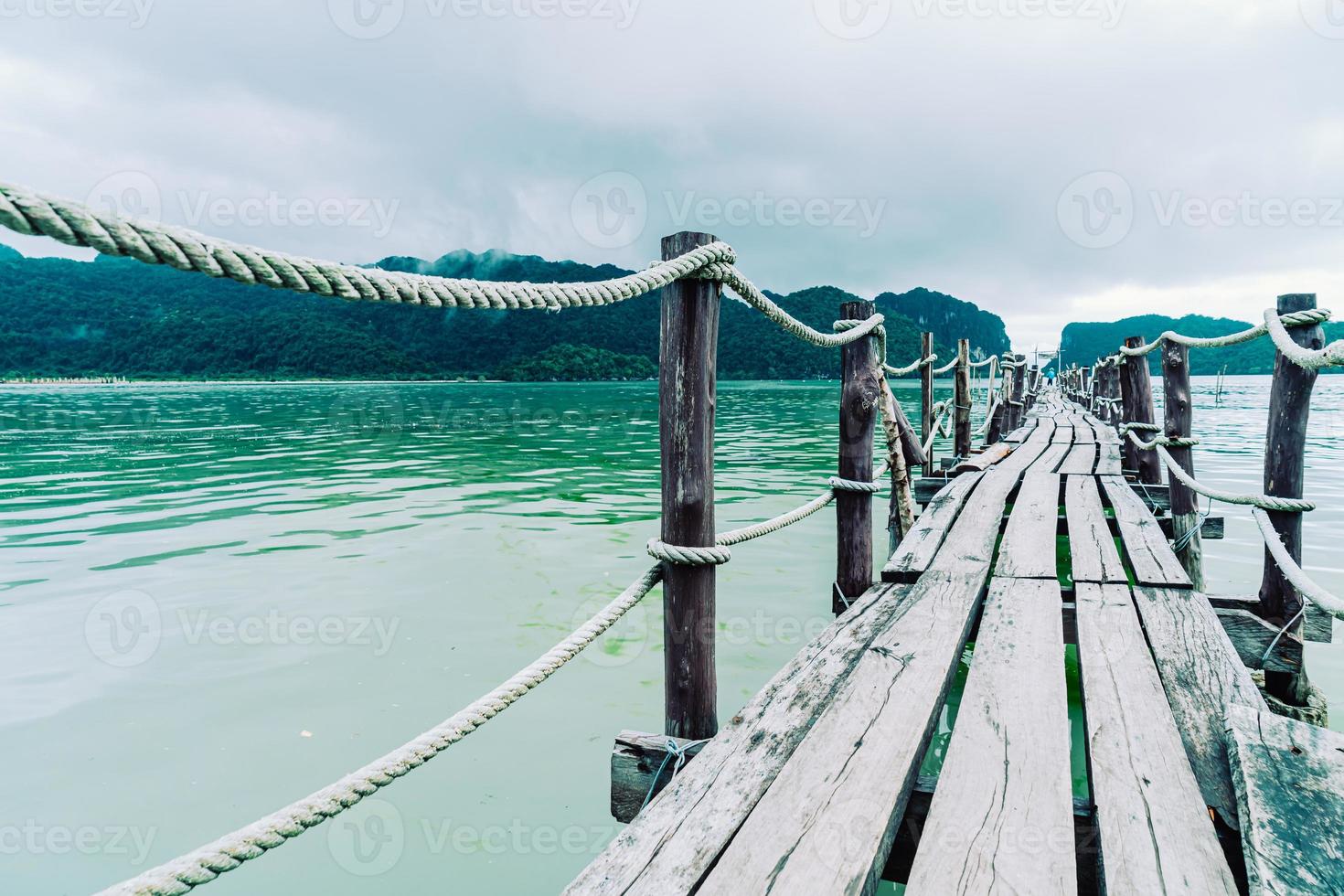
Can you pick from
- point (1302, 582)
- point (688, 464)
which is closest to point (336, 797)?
point (688, 464)

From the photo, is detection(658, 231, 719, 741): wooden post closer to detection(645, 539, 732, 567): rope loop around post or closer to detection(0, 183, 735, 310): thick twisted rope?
detection(645, 539, 732, 567): rope loop around post

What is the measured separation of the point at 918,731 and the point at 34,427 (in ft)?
112

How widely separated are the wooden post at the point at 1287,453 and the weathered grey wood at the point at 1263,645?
8 cm

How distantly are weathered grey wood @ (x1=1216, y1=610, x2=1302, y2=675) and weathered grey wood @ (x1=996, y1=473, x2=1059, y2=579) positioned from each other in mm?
886

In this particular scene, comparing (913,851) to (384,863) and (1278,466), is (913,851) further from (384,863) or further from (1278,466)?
(1278,466)

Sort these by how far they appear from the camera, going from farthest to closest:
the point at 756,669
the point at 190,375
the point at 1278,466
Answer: the point at 190,375 → the point at 756,669 → the point at 1278,466

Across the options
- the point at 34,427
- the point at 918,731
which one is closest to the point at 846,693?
the point at 918,731

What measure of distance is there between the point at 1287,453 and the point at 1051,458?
194 inches

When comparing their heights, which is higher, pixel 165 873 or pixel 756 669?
pixel 165 873

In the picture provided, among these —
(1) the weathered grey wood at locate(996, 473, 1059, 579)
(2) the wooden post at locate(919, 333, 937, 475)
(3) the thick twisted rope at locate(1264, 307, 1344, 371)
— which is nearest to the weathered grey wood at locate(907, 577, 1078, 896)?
(1) the weathered grey wood at locate(996, 473, 1059, 579)

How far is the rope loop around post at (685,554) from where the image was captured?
2119 millimetres

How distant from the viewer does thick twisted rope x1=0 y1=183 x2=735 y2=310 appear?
0.87 metres

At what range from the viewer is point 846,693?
2.18 metres

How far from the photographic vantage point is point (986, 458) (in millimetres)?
8172
